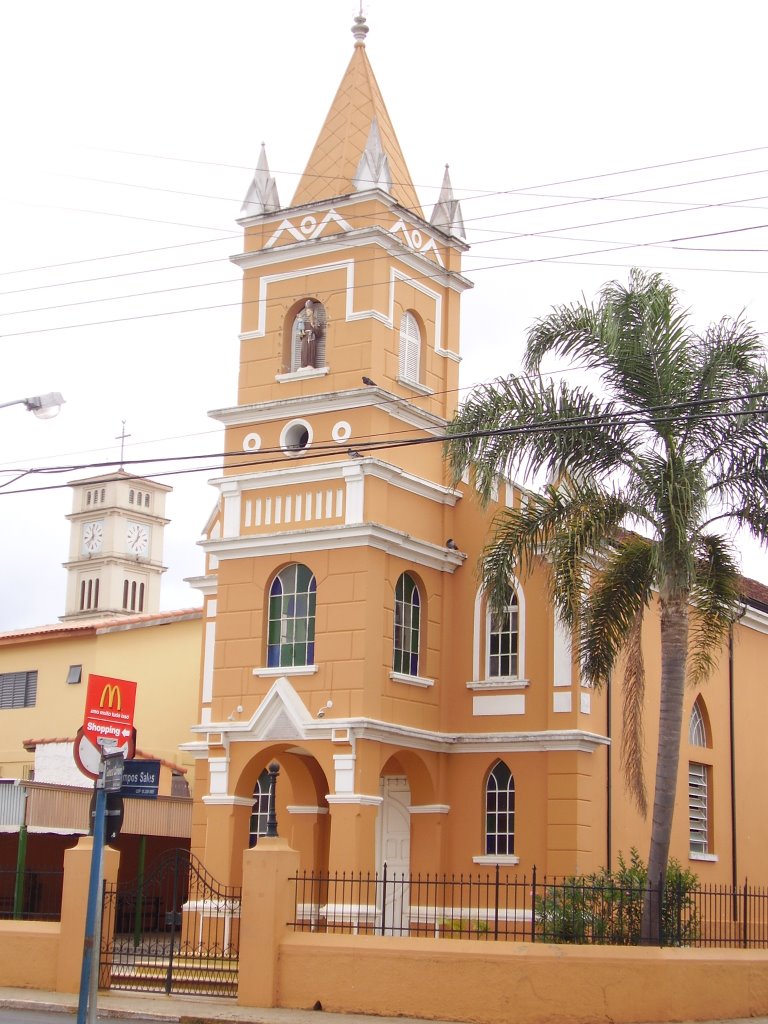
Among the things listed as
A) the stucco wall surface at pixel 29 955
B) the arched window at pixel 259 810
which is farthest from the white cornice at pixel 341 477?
the stucco wall surface at pixel 29 955

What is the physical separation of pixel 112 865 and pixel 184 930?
537cm

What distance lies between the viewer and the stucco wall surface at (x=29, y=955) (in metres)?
20.7

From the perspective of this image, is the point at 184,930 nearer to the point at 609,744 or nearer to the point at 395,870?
the point at 395,870

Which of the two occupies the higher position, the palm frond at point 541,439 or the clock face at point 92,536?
the clock face at point 92,536

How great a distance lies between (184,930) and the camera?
25.8 meters

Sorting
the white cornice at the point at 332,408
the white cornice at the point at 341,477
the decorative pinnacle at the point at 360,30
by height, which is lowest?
the white cornice at the point at 341,477

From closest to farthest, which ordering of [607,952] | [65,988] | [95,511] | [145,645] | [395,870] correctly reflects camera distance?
[607,952] → [65,988] → [395,870] → [145,645] → [95,511]

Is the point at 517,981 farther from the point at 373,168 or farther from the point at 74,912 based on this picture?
the point at 373,168

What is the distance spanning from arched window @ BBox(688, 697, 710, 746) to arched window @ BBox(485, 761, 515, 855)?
5.56 meters

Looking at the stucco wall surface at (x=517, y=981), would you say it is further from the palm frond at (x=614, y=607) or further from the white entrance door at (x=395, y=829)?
the white entrance door at (x=395, y=829)

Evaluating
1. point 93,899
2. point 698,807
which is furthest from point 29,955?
point 698,807

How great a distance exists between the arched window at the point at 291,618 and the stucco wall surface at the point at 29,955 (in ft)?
21.6

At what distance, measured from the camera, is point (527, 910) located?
24859mm

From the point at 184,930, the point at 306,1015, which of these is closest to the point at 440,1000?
the point at 306,1015
